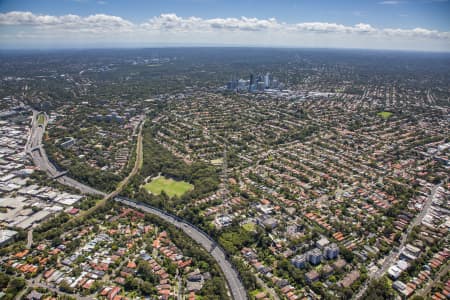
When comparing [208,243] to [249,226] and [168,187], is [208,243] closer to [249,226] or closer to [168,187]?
[249,226]

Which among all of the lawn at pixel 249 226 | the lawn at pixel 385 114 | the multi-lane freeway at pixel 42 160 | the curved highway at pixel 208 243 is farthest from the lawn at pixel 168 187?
the lawn at pixel 385 114

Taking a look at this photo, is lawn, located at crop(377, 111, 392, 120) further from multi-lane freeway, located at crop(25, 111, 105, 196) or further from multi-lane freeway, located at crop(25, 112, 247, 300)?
multi-lane freeway, located at crop(25, 111, 105, 196)

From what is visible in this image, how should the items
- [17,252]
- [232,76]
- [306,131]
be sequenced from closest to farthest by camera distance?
[17,252], [306,131], [232,76]

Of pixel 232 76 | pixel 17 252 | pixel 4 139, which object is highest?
pixel 232 76

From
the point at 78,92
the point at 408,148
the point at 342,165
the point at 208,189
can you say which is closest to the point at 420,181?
the point at 342,165

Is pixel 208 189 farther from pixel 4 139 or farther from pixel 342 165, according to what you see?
pixel 4 139

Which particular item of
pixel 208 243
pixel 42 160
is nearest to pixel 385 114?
pixel 208 243

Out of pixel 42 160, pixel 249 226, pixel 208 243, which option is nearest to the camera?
pixel 208 243
